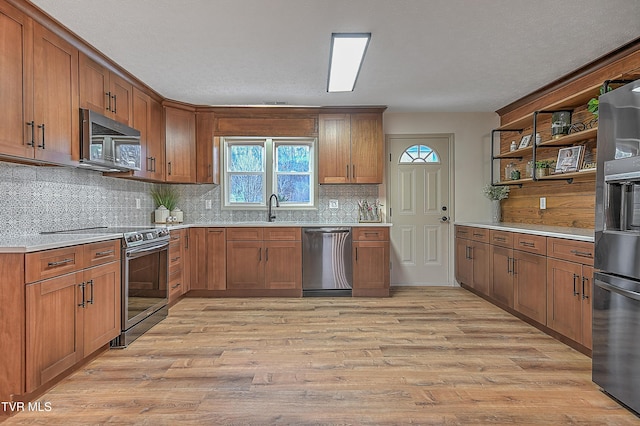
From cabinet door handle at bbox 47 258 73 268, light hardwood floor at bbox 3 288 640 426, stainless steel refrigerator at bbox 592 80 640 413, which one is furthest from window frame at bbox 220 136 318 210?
stainless steel refrigerator at bbox 592 80 640 413

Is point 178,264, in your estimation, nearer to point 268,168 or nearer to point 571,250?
point 268,168

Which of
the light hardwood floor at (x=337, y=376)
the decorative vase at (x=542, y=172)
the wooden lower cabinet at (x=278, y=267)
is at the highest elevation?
the decorative vase at (x=542, y=172)

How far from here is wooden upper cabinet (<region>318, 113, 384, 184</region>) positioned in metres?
5.07

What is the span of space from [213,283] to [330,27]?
128 inches

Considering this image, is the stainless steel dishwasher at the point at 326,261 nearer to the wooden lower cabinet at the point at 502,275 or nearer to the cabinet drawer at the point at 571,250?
the wooden lower cabinet at the point at 502,275

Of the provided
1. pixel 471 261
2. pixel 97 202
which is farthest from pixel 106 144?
pixel 471 261

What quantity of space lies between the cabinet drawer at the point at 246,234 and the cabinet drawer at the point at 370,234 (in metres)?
1.17

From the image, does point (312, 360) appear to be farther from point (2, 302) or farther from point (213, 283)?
point (213, 283)

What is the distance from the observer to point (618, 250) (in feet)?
7.25

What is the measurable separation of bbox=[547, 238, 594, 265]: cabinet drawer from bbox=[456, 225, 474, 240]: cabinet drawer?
1635 mm

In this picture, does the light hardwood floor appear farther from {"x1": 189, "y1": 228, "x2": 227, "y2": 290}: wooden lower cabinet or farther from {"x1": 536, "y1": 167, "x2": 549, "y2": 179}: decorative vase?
{"x1": 536, "y1": 167, "x2": 549, "y2": 179}: decorative vase

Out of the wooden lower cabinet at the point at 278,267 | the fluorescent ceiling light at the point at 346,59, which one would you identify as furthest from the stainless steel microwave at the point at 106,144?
the fluorescent ceiling light at the point at 346,59

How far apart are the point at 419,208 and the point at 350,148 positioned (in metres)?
1.33

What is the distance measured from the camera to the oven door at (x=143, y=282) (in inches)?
123
